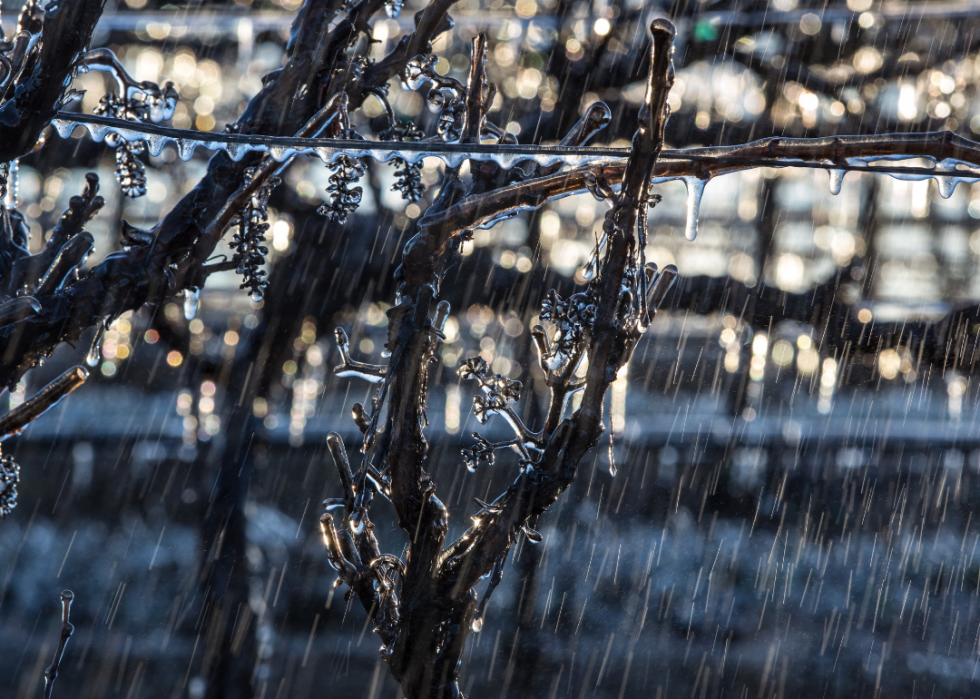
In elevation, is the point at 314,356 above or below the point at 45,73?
above

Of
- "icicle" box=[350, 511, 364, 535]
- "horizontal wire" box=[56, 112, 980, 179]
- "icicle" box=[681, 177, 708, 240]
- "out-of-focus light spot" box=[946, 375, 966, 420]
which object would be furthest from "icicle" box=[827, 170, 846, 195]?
"out-of-focus light spot" box=[946, 375, 966, 420]

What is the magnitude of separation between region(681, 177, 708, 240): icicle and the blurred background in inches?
122

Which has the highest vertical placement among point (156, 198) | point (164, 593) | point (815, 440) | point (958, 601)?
point (156, 198)

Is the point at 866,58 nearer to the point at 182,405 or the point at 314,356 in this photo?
the point at 314,356

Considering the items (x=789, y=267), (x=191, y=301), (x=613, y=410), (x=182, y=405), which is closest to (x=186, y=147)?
(x=191, y=301)

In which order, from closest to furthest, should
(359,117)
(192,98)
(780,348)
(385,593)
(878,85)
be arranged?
(385,593), (878,85), (359,117), (192,98), (780,348)

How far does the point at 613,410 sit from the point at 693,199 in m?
3.69

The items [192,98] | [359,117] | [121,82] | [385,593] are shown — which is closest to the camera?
[385,593]

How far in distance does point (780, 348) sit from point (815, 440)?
6.61ft

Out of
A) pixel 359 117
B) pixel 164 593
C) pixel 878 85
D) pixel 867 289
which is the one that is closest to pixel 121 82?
pixel 359 117

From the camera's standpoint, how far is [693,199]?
1.94 m

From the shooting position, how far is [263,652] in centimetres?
740

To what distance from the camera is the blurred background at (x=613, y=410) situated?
5.83m

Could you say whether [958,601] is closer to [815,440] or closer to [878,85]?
[815,440]
